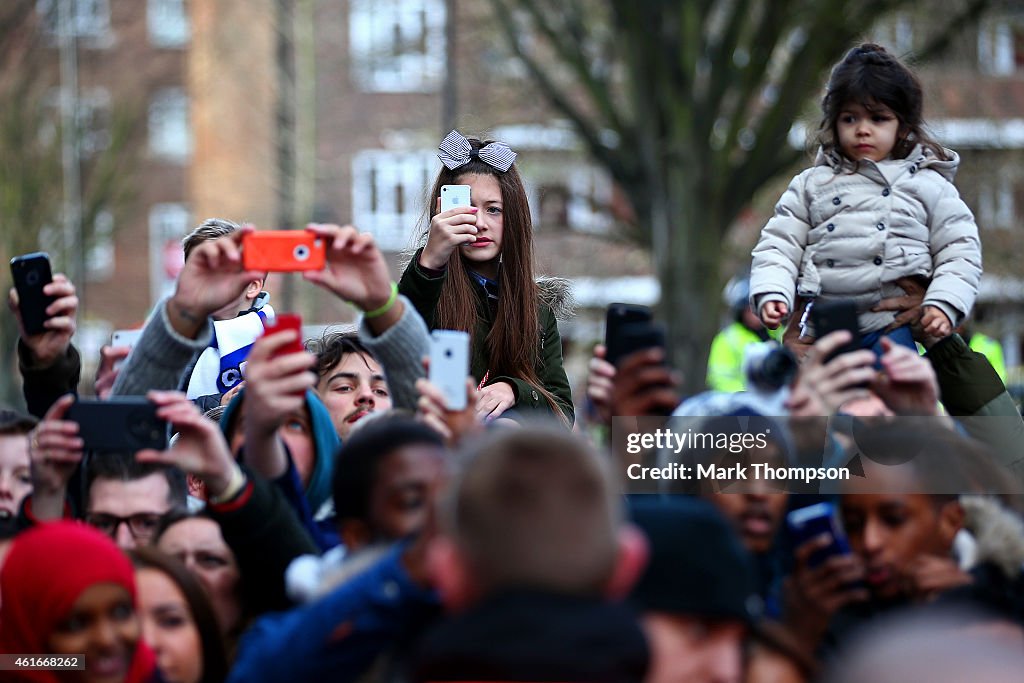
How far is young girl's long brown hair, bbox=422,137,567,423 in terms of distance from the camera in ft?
18.0

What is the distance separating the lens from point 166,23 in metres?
42.1

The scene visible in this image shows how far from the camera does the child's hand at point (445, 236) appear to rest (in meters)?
4.96

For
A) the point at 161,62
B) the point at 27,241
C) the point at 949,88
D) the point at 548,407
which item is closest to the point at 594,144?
the point at 949,88

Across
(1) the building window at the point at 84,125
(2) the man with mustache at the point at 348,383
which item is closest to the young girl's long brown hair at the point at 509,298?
(2) the man with mustache at the point at 348,383

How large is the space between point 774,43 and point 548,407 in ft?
46.4

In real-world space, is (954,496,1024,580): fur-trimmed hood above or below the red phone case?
below

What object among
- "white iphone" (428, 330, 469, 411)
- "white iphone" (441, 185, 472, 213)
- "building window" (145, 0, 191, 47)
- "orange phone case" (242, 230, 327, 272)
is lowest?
"white iphone" (428, 330, 469, 411)

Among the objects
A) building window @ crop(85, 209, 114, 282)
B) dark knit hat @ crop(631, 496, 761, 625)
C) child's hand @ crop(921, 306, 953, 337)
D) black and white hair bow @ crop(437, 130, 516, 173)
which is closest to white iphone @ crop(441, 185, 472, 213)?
black and white hair bow @ crop(437, 130, 516, 173)

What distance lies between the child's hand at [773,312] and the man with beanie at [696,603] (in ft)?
6.51

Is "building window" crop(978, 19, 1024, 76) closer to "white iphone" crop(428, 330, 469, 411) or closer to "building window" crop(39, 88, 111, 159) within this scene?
"building window" crop(39, 88, 111, 159)

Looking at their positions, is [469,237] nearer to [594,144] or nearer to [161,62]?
[594,144]

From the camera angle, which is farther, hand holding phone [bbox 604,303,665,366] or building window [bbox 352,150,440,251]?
building window [bbox 352,150,440,251]

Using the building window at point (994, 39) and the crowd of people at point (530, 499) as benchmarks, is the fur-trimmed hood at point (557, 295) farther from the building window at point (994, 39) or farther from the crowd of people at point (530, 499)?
the building window at point (994, 39)

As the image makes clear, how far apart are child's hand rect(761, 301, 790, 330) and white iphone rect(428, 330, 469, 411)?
1.38 m
